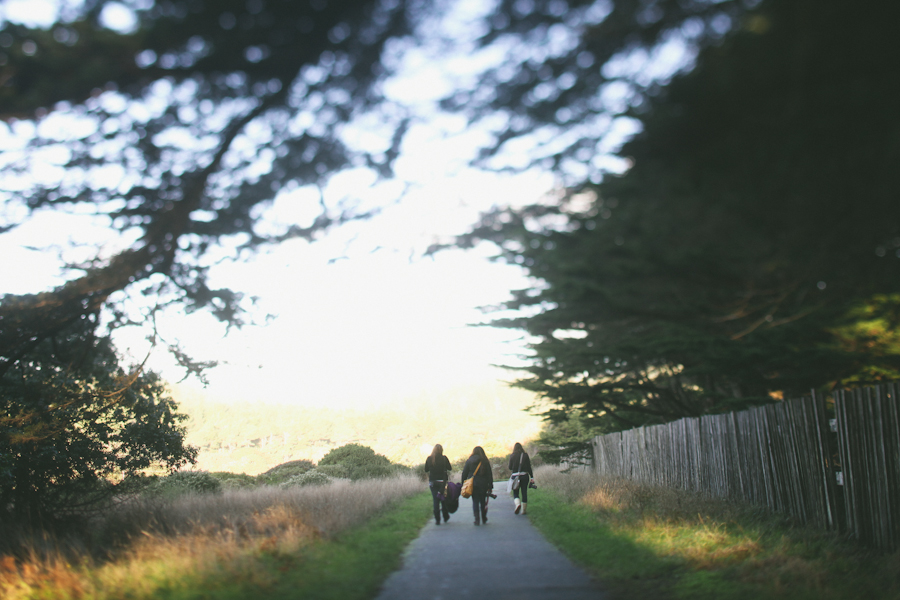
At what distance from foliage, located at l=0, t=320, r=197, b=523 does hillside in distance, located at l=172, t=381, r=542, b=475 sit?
130 ft

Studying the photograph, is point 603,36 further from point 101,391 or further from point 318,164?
point 101,391

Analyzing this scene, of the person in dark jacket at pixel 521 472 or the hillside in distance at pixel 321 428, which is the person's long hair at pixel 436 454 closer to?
the person in dark jacket at pixel 521 472

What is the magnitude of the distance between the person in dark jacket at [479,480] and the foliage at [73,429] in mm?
6584

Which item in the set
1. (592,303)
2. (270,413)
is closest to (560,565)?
(592,303)

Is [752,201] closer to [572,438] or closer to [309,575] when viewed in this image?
[309,575]

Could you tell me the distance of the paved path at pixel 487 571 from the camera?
5.77 meters

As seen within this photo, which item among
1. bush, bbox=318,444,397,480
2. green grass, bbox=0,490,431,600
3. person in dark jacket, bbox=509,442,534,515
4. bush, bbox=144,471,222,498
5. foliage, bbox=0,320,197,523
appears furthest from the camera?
bush, bbox=318,444,397,480

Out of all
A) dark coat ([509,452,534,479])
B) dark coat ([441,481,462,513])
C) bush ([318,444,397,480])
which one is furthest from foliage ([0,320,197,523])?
bush ([318,444,397,480])

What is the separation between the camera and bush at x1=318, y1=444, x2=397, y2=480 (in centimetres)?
3148

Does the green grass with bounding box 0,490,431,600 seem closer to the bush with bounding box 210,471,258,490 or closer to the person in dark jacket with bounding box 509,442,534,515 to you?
the person in dark jacket with bounding box 509,442,534,515

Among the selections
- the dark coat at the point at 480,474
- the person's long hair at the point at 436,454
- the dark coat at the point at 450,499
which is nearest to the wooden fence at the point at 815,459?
the dark coat at the point at 480,474

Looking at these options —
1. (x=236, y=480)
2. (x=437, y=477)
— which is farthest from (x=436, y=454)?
(x=236, y=480)

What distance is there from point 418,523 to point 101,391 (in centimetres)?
670

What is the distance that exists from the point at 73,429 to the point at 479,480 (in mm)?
9750
